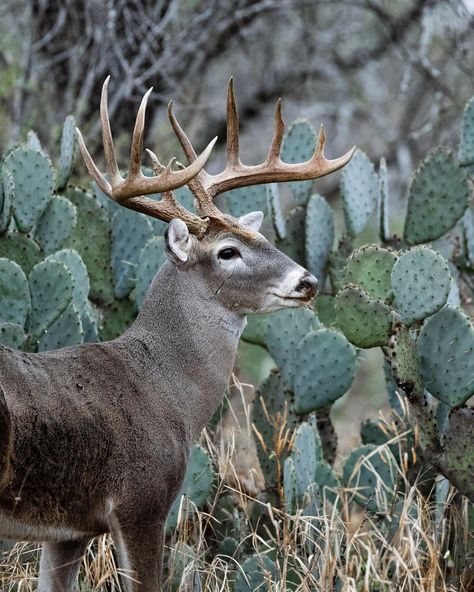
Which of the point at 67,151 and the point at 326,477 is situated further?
the point at 67,151

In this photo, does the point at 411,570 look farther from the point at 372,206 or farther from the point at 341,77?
the point at 341,77

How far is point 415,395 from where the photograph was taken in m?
5.08

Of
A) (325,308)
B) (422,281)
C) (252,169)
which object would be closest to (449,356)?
(422,281)

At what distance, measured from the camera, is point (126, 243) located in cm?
601

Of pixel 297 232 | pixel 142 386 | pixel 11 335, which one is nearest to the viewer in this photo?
pixel 142 386

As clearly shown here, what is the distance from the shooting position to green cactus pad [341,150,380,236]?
249 inches

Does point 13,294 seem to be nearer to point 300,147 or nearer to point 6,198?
point 6,198

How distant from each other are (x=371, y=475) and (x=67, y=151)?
243 centimetres

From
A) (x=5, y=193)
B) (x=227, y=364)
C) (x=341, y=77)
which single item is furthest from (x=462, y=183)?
(x=341, y=77)

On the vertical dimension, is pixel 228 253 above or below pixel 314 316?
above

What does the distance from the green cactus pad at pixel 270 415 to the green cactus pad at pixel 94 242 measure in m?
1.03

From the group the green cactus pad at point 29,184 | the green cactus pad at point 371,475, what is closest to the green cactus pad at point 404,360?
the green cactus pad at point 371,475

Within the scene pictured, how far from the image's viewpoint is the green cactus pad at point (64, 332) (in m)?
5.17

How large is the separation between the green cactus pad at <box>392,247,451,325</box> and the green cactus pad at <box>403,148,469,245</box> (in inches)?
54.3
